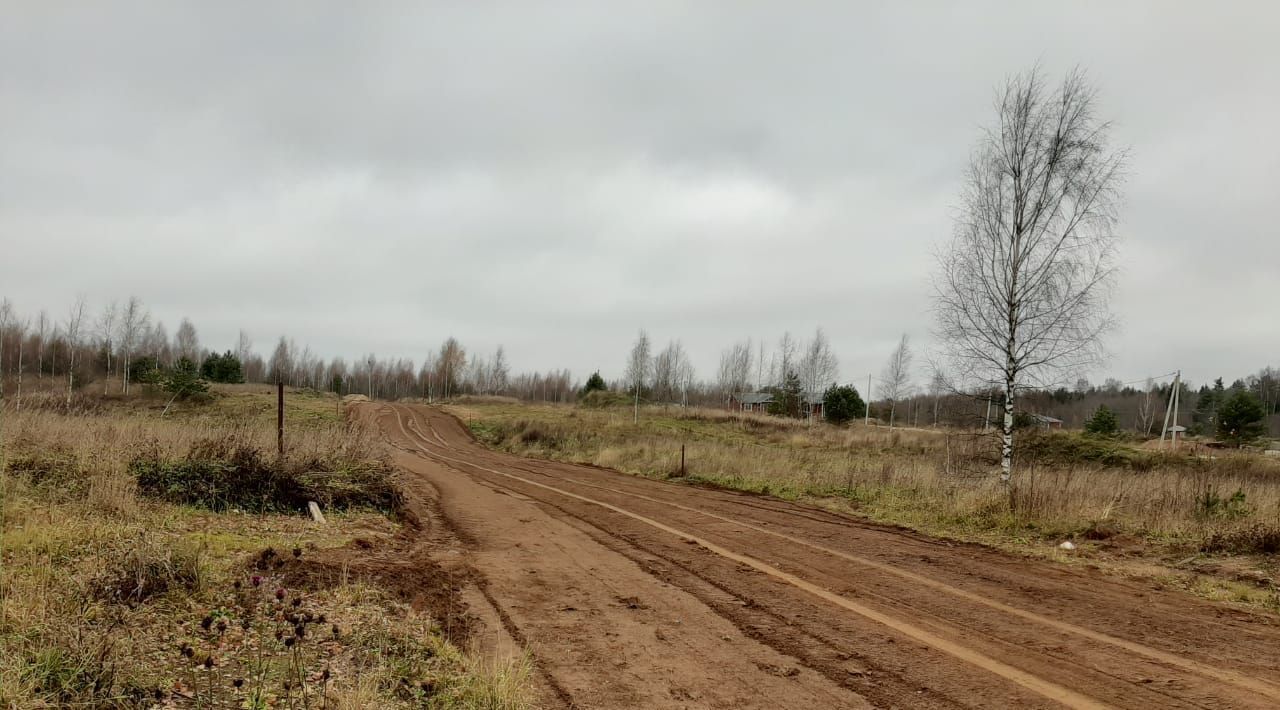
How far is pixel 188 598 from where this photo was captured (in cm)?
530

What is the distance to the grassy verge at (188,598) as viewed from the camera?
383cm

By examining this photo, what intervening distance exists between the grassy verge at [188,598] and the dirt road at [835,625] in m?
1.14

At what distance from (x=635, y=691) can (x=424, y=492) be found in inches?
486

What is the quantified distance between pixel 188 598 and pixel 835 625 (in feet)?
18.8

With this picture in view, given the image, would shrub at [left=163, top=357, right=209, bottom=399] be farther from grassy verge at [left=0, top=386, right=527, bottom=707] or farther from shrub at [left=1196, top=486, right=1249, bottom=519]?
shrub at [left=1196, top=486, right=1249, bottom=519]

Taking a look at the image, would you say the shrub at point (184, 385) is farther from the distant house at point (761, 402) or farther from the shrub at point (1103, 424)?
the shrub at point (1103, 424)

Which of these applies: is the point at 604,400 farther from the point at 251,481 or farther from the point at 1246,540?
the point at 1246,540

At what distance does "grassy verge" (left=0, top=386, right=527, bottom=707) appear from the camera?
12.6 feet

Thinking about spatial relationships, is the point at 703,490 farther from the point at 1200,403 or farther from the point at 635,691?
the point at 1200,403

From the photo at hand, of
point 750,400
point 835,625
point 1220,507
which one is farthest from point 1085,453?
point 750,400

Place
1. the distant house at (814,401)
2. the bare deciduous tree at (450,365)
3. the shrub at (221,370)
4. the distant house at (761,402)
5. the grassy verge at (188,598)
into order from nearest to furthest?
1. the grassy verge at (188,598)
2. the distant house at (814,401)
3. the distant house at (761,402)
4. the shrub at (221,370)
5. the bare deciduous tree at (450,365)

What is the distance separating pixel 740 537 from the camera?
10.2 metres

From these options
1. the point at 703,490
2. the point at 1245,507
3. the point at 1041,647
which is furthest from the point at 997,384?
the point at 1041,647

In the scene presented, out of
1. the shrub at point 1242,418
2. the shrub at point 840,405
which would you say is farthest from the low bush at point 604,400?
the shrub at point 1242,418
